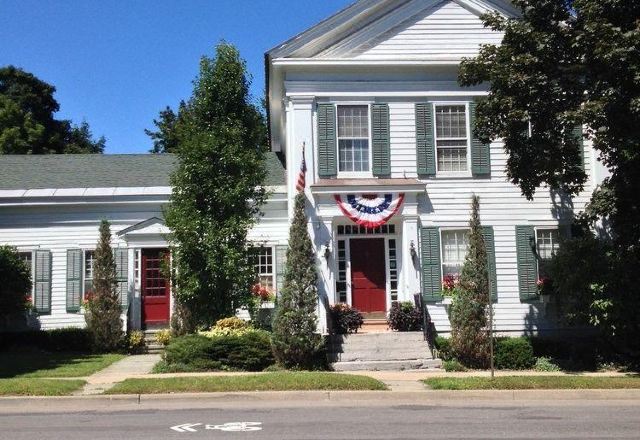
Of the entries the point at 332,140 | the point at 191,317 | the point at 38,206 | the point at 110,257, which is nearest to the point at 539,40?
the point at 332,140

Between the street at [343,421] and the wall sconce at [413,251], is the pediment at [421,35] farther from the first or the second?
the street at [343,421]

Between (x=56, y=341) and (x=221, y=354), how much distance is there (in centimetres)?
643

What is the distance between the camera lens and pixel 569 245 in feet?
48.7

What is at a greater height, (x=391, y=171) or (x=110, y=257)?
(x=391, y=171)

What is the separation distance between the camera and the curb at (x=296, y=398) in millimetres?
10828

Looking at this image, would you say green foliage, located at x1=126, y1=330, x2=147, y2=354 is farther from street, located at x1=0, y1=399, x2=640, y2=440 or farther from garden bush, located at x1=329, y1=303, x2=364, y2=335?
street, located at x1=0, y1=399, x2=640, y2=440

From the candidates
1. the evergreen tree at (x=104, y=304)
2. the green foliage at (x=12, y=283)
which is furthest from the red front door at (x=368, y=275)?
the green foliage at (x=12, y=283)

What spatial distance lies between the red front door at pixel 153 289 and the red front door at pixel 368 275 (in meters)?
5.78

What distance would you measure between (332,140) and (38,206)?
29.9 ft

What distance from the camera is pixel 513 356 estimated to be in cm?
1539

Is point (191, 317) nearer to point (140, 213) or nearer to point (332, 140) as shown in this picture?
point (140, 213)

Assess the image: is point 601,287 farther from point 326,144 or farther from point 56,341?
point 56,341

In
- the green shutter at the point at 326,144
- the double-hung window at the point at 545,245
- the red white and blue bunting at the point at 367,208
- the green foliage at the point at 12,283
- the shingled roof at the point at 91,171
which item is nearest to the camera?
the red white and blue bunting at the point at 367,208

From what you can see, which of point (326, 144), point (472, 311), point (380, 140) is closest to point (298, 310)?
point (472, 311)
